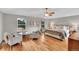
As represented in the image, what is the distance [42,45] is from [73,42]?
65 cm

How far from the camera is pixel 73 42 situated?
1937 mm

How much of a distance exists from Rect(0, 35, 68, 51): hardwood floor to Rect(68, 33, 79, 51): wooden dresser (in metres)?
0.09

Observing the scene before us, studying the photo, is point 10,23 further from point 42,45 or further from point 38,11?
point 42,45

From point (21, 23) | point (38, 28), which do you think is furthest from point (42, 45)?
point (21, 23)

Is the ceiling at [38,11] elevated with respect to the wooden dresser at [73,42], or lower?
elevated

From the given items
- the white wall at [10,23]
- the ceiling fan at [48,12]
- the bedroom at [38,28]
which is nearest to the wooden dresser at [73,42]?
the bedroom at [38,28]

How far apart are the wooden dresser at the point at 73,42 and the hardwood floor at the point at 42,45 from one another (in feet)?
0.31

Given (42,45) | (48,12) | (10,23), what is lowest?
(42,45)

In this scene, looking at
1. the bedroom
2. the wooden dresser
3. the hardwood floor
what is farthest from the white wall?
the wooden dresser

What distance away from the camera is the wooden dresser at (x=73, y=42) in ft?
6.20

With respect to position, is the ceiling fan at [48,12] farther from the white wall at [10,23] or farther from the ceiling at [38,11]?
the white wall at [10,23]
